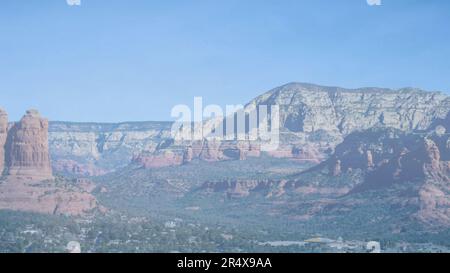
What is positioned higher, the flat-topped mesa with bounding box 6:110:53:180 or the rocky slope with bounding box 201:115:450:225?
the flat-topped mesa with bounding box 6:110:53:180

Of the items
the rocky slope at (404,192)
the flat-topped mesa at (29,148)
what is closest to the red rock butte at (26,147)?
the flat-topped mesa at (29,148)

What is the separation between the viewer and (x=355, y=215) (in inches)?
6663

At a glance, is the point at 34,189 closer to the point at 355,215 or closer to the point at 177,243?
the point at 177,243

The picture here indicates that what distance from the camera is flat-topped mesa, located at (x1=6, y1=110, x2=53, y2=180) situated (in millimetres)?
152625

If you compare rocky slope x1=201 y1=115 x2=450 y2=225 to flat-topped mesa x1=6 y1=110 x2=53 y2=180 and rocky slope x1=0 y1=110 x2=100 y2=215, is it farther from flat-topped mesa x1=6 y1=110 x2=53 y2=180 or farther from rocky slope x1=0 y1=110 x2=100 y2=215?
flat-topped mesa x1=6 y1=110 x2=53 y2=180

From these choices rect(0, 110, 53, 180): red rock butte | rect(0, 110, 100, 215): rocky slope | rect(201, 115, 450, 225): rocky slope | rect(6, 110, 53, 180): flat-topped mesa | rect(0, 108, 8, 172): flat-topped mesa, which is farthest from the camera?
rect(201, 115, 450, 225): rocky slope

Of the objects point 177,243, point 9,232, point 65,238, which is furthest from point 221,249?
point 9,232

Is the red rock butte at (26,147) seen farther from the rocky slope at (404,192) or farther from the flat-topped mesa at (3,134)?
the rocky slope at (404,192)

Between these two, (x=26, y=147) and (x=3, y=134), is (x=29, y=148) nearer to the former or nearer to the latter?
(x=26, y=147)

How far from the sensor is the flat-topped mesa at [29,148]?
152625 millimetres

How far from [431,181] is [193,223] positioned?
53.1 m

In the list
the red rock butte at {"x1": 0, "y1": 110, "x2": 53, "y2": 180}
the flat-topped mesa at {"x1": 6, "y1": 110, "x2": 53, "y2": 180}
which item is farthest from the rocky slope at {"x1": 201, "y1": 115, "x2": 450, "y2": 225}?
the red rock butte at {"x1": 0, "y1": 110, "x2": 53, "y2": 180}

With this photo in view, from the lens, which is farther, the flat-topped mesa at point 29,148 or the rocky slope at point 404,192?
the rocky slope at point 404,192

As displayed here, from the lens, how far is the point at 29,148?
15400cm
